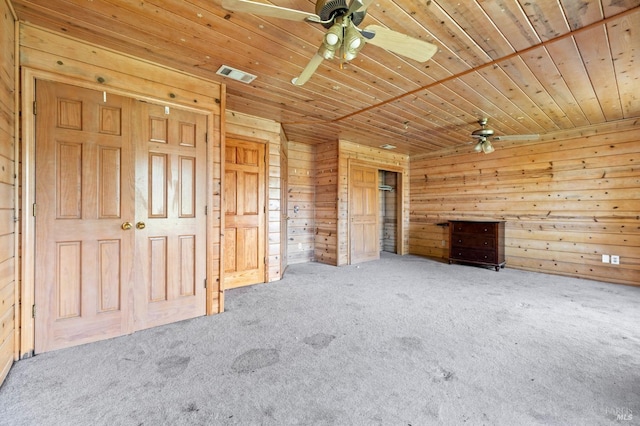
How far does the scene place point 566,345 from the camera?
7.18 feet

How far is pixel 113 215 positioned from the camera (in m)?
2.30

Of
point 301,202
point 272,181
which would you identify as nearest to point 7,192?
point 272,181

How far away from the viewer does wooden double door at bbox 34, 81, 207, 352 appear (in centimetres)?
207

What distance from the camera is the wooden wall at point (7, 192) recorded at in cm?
170

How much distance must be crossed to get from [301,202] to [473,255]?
332 cm

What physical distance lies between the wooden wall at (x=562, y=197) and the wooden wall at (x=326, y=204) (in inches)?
98.4

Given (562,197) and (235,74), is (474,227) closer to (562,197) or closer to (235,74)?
(562,197)

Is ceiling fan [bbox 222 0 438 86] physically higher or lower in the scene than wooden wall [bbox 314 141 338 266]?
higher

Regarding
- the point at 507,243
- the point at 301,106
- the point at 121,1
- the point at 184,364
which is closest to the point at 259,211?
the point at 301,106

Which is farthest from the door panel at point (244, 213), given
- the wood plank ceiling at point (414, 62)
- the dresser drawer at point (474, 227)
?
the dresser drawer at point (474, 227)

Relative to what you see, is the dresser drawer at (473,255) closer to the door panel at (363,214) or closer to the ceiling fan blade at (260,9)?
the door panel at (363,214)

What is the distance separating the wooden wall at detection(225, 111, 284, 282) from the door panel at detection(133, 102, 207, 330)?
1.26 metres

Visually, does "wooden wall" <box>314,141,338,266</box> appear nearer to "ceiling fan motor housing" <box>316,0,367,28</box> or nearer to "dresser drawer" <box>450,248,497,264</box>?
"dresser drawer" <box>450,248,497,264</box>

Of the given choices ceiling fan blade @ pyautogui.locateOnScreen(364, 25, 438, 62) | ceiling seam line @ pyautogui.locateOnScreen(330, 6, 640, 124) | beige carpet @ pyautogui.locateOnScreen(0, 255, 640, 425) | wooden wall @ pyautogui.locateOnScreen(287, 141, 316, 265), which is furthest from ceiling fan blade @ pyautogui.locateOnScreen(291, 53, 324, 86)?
wooden wall @ pyautogui.locateOnScreen(287, 141, 316, 265)
